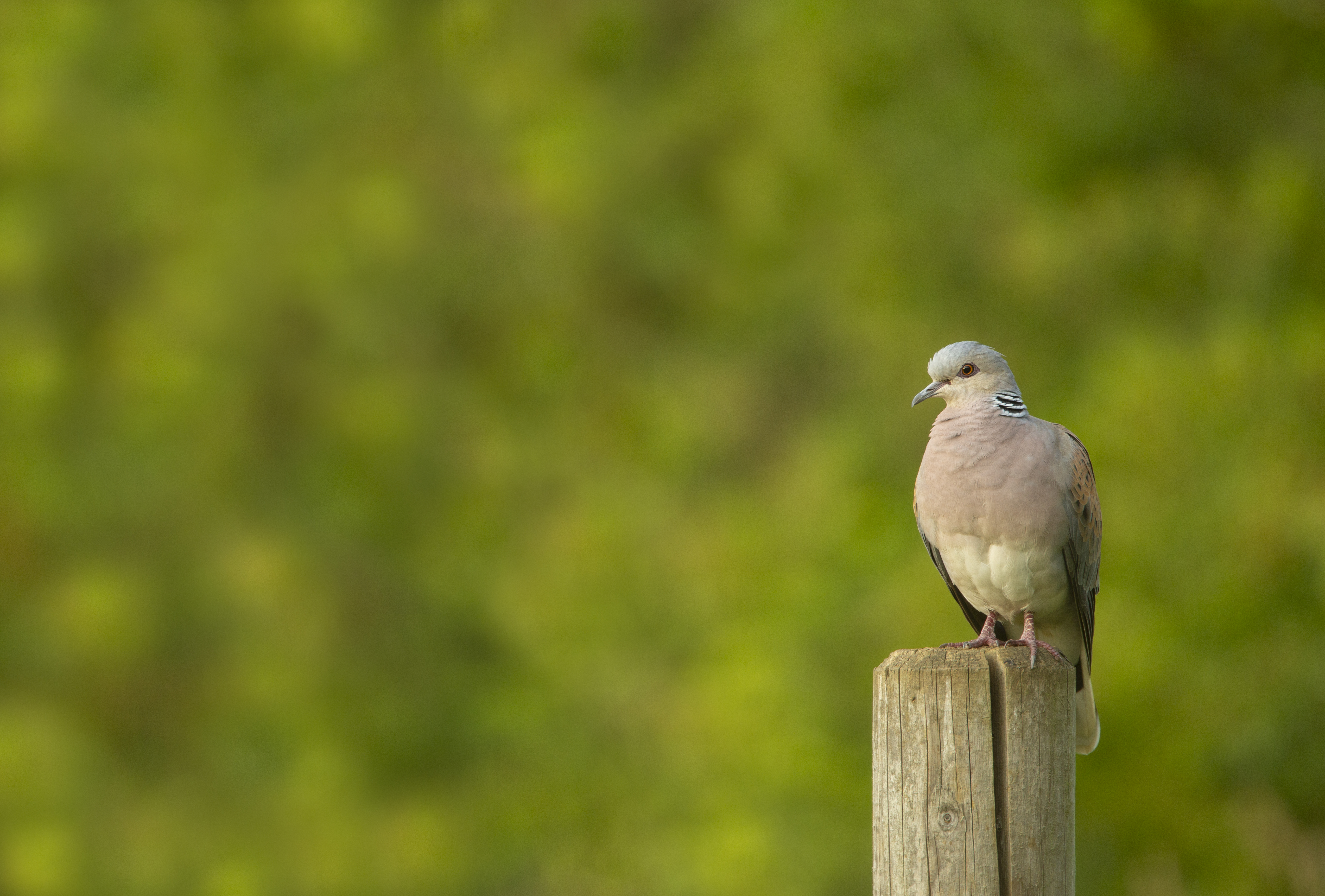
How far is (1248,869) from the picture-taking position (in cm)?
608

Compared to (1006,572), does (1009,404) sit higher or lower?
higher

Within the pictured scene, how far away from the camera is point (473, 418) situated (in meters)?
11.4

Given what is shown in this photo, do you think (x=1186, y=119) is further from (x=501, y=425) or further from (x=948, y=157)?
(x=501, y=425)

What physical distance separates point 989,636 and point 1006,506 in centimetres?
39

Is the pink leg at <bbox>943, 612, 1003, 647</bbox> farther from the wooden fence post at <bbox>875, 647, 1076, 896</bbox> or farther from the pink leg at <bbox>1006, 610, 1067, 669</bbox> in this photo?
the wooden fence post at <bbox>875, 647, 1076, 896</bbox>

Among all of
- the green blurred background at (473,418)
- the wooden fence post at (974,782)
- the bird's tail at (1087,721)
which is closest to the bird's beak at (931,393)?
the bird's tail at (1087,721)

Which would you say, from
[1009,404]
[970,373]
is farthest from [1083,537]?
[970,373]

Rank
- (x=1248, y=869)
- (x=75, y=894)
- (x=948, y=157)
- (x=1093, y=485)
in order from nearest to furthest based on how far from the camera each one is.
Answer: (x=1093, y=485), (x=1248, y=869), (x=948, y=157), (x=75, y=894)

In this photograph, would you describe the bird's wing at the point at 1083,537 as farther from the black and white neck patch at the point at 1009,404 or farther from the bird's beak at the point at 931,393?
the bird's beak at the point at 931,393

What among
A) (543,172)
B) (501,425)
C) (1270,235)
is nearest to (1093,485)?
(1270,235)

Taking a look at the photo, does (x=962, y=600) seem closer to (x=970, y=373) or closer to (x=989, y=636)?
(x=989, y=636)

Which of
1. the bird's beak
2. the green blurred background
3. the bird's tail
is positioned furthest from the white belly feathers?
the green blurred background

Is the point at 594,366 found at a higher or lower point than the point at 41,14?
lower

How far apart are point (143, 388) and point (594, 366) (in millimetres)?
3554
